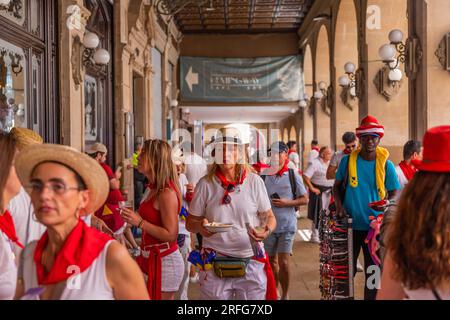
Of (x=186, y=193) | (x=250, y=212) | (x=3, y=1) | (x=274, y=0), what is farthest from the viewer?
(x=274, y=0)

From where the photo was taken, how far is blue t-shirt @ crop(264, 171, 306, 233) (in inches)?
256

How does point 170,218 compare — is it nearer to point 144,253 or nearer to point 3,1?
point 144,253

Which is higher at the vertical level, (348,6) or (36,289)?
(348,6)

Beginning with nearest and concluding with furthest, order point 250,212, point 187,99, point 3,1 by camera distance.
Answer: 1. point 250,212
2. point 3,1
3. point 187,99

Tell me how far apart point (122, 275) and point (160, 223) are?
6.97 ft

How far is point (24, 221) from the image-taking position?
3.28 m

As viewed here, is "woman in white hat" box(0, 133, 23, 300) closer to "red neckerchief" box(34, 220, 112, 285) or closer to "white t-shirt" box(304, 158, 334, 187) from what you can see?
"red neckerchief" box(34, 220, 112, 285)

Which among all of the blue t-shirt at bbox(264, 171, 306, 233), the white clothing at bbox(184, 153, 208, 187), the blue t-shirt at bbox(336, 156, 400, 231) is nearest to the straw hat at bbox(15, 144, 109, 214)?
the blue t-shirt at bbox(336, 156, 400, 231)

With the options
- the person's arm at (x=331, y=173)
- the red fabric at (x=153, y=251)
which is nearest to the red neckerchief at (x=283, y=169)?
the person's arm at (x=331, y=173)

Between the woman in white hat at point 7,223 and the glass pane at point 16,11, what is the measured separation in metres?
3.90

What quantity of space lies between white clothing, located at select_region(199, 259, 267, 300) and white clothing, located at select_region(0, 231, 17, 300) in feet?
4.97

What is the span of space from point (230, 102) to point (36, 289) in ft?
76.0

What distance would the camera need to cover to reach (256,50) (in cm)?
2564

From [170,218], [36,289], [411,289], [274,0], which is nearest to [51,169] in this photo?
[36,289]
